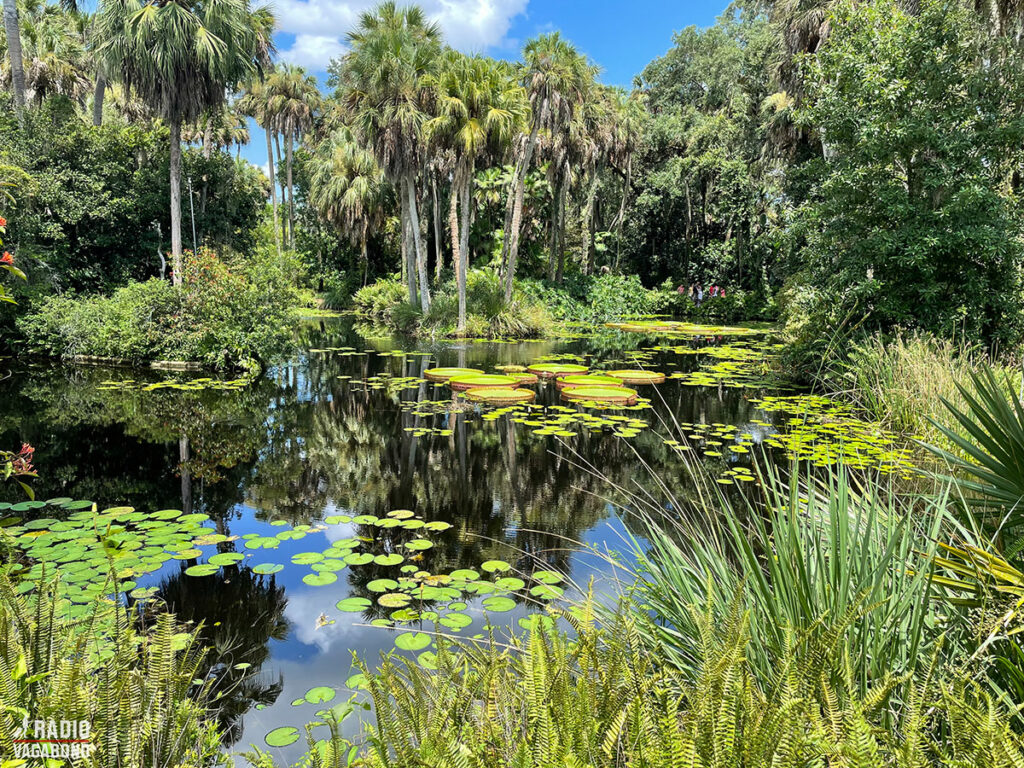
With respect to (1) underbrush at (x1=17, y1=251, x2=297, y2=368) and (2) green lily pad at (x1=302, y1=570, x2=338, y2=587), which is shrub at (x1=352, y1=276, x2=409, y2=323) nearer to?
(1) underbrush at (x1=17, y1=251, x2=297, y2=368)

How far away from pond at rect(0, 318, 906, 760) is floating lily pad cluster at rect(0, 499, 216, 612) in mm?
23

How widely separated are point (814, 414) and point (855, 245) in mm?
3442

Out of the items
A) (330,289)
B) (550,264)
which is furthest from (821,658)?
(330,289)

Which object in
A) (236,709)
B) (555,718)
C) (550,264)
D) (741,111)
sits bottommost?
(236,709)

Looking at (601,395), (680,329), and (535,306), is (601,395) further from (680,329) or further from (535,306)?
(535,306)

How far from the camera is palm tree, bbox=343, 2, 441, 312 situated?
19.8m

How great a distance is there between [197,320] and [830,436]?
42.1 ft

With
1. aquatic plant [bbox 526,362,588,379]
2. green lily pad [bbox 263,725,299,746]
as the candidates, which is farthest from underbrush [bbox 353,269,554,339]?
green lily pad [bbox 263,725,299,746]

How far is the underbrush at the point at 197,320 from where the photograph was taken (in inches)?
531

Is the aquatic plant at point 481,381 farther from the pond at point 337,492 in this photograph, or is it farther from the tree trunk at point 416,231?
the tree trunk at point 416,231

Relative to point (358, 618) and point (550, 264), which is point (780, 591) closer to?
point (358, 618)

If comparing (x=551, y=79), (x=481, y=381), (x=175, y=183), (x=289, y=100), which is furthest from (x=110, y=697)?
(x=289, y=100)

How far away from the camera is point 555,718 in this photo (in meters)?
1.64

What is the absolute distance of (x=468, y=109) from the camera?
66.9 feet
